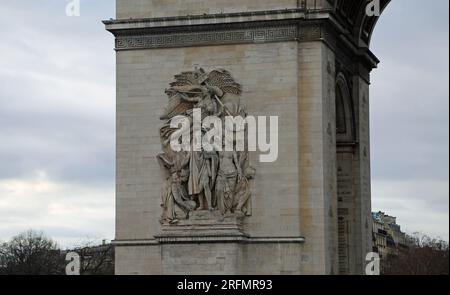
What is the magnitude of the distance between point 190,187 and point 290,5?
4.71 meters

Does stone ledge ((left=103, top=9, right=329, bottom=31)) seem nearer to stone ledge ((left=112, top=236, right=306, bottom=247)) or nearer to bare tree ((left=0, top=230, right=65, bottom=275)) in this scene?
stone ledge ((left=112, top=236, right=306, bottom=247))

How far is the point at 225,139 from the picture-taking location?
122 ft

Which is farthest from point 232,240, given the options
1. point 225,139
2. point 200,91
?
point 200,91

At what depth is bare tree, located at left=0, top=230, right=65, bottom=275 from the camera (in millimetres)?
66875

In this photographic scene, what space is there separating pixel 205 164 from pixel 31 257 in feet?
106

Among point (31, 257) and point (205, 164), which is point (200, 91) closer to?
point (205, 164)

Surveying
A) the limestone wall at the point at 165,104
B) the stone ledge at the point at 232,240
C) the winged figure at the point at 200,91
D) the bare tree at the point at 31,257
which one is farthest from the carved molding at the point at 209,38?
the bare tree at the point at 31,257

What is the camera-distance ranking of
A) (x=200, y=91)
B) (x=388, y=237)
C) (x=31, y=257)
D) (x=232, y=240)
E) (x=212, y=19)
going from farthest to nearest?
(x=388, y=237)
(x=31, y=257)
(x=212, y=19)
(x=200, y=91)
(x=232, y=240)

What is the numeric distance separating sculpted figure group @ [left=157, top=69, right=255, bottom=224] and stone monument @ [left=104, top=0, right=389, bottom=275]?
2 centimetres

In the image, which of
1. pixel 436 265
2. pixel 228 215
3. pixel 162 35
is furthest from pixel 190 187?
pixel 436 265

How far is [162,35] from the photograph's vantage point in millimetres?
38250

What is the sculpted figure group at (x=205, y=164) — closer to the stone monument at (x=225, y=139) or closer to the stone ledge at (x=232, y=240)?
the stone monument at (x=225, y=139)

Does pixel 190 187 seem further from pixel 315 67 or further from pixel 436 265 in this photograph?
pixel 436 265
